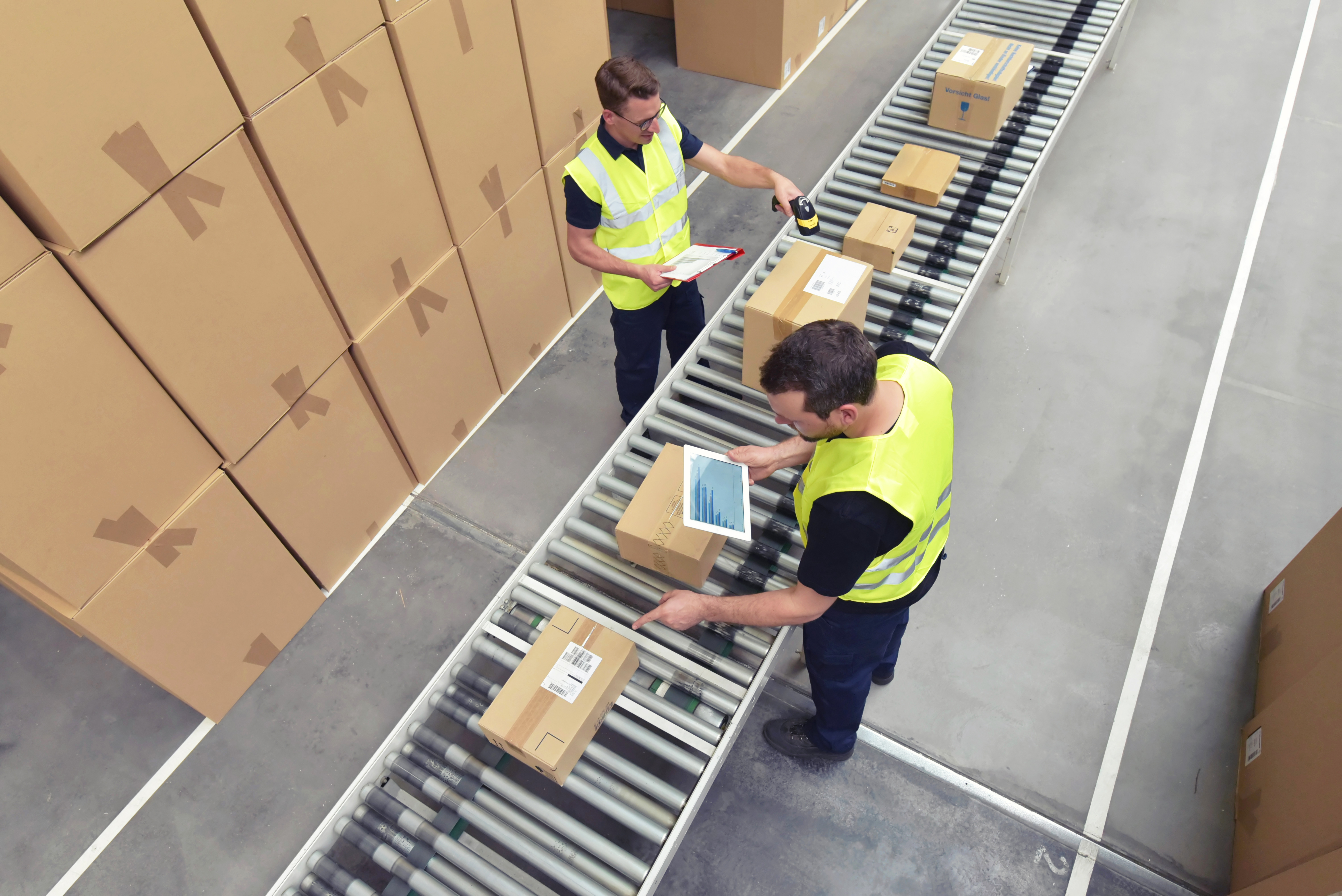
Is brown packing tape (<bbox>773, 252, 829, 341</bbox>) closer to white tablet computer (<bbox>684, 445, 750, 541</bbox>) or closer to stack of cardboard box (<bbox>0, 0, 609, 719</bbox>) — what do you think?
white tablet computer (<bbox>684, 445, 750, 541</bbox>)

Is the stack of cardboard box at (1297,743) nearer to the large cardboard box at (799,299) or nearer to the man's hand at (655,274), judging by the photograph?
the large cardboard box at (799,299)

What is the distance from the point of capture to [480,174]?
374 centimetres

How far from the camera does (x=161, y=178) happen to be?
95.0 inches

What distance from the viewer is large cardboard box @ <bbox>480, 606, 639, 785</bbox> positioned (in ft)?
7.87

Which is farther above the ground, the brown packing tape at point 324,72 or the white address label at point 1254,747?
the brown packing tape at point 324,72

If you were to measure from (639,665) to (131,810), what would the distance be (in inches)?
91.0

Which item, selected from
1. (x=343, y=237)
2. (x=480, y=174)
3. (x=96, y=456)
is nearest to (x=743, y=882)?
(x=96, y=456)

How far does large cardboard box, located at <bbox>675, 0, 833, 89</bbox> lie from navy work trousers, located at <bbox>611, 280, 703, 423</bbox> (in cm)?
323

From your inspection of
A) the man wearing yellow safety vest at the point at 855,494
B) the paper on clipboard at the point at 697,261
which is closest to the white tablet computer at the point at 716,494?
the man wearing yellow safety vest at the point at 855,494

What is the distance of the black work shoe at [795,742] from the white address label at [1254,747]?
152cm

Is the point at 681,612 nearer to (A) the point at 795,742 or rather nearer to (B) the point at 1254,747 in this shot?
(A) the point at 795,742

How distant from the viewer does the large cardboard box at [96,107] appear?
202cm

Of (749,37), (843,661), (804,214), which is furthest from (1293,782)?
(749,37)

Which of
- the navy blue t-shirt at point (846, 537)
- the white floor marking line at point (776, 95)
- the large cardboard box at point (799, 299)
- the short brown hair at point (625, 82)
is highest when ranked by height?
the short brown hair at point (625, 82)
